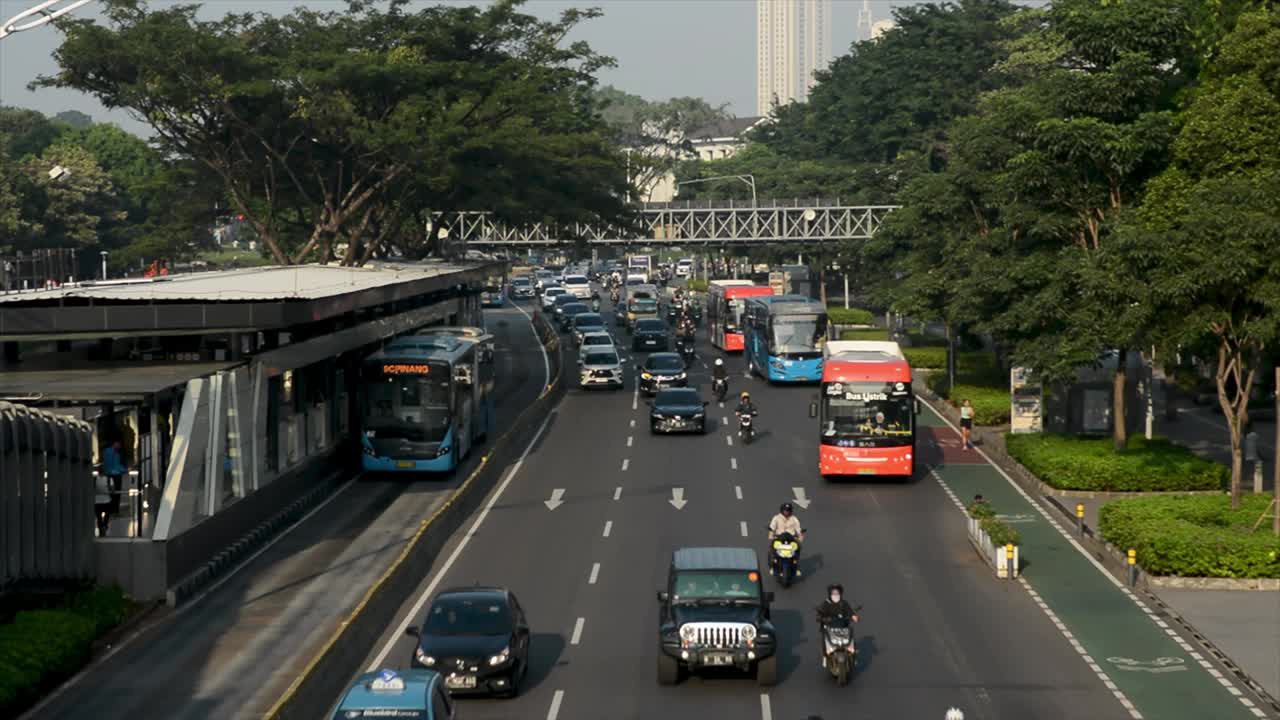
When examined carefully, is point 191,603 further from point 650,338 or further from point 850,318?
point 850,318

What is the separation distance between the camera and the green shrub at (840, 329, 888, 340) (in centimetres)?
8525

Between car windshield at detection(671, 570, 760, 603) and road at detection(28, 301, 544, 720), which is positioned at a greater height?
car windshield at detection(671, 570, 760, 603)

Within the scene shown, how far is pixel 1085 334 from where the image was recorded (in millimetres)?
46656

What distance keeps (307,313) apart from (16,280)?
3322 inches

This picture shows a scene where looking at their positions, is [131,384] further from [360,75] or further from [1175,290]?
[360,75]

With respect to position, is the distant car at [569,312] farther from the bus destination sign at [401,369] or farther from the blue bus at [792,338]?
the bus destination sign at [401,369]

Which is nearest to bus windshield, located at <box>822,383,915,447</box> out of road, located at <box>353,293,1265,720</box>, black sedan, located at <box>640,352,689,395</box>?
road, located at <box>353,293,1265,720</box>

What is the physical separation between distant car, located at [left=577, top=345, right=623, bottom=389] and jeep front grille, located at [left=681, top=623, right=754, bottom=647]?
4639 centimetres

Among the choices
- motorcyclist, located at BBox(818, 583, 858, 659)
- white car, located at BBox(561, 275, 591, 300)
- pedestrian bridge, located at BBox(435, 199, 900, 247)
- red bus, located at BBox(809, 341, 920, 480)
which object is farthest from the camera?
white car, located at BBox(561, 275, 591, 300)

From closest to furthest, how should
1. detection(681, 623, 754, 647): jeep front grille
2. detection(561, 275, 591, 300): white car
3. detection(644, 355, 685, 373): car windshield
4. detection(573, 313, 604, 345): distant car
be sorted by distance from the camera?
1. detection(681, 623, 754, 647): jeep front grille
2. detection(644, 355, 685, 373): car windshield
3. detection(573, 313, 604, 345): distant car
4. detection(561, 275, 591, 300): white car

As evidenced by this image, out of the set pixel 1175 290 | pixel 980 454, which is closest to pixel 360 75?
pixel 980 454

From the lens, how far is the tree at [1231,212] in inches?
1532

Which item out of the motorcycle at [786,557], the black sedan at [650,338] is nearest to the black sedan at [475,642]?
the motorcycle at [786,557]

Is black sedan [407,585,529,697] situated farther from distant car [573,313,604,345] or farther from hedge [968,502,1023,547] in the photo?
distant car [573,313,604,345]
